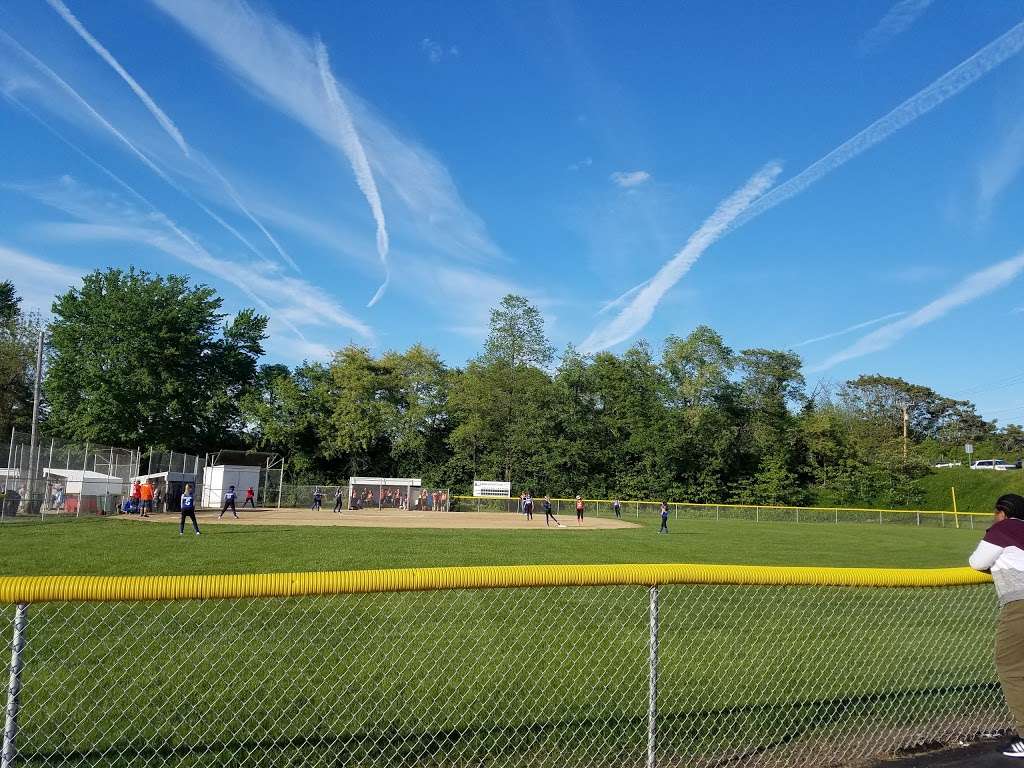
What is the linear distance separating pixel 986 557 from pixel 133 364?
59.0 meters

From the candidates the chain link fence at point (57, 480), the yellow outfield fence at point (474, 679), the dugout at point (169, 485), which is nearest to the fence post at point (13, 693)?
the yellow outfield fence at point (474, 679)

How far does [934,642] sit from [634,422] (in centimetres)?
5679

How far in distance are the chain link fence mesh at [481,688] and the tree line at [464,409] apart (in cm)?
5169

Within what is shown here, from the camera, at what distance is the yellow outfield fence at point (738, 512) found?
46.8 meters

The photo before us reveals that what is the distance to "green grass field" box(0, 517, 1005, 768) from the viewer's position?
4633 mm

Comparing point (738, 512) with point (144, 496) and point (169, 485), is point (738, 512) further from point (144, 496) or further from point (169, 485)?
point (144, 496)

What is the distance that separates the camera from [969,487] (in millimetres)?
59156

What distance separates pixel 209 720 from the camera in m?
4.96

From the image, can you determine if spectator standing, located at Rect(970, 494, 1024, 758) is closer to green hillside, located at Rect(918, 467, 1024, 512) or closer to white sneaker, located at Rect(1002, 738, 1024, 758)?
white sneaker, located at Rect(1002, 738, 1024, 758)

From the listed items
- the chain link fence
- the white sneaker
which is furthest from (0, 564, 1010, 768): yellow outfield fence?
the chain link fence

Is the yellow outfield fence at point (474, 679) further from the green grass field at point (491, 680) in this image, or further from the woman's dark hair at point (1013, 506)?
the woman's dark hair at point (1013, 506)

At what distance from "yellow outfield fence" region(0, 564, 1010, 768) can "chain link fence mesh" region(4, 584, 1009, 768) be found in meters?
0.02

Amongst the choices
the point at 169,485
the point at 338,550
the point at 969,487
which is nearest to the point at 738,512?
the point at 969,487

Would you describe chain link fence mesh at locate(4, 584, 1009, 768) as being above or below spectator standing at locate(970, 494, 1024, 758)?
below
